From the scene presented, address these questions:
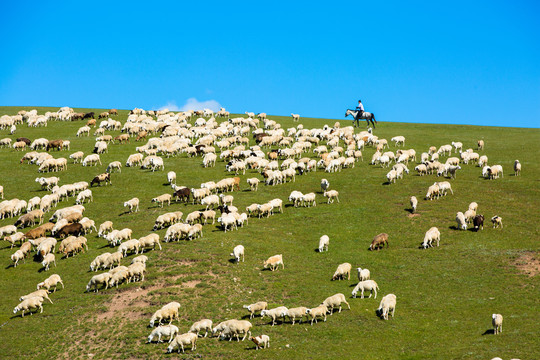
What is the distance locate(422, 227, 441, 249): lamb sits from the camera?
98.8 ft

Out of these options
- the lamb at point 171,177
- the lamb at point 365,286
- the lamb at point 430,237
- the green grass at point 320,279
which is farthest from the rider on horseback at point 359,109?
the lamb at point 365,286

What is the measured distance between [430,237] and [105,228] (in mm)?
20756

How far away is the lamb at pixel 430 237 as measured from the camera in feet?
98.8

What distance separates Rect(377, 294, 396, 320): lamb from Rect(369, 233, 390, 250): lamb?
309 inches

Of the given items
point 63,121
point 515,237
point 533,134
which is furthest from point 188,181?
point 533,134

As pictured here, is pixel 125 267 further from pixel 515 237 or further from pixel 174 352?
pixel 515 237

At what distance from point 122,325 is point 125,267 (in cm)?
433

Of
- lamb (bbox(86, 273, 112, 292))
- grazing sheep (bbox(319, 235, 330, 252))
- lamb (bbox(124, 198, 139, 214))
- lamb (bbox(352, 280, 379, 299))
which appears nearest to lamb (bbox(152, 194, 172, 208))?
lamb (bbox(124, 198, 139, 214))

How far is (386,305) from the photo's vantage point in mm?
22047

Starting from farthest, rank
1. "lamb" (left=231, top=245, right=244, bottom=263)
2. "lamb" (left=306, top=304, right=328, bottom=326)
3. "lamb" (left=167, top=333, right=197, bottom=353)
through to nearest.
A: "lamb" (left=231, top=245, right=244, bottom=263) → "lamb" (left=306, top=304, right=328, bottom=326) → "lamb" (left=167, top=333, right=197, bottom=353)

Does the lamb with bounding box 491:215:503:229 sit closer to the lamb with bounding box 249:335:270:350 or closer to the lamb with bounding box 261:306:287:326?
the lamb with bounding box 261:306:287:326

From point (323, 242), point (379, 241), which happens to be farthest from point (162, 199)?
point (379, 241)

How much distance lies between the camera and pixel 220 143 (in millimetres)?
54062

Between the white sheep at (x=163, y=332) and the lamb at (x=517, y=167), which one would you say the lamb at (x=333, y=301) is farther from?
the lamb at (x=517, y=167)
